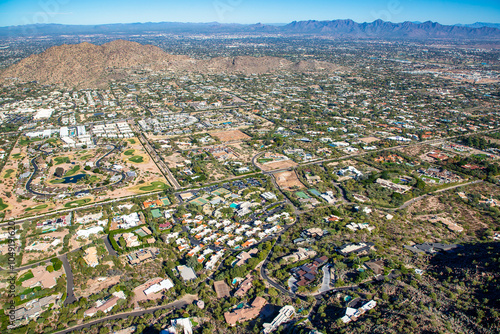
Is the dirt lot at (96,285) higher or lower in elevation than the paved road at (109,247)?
higher

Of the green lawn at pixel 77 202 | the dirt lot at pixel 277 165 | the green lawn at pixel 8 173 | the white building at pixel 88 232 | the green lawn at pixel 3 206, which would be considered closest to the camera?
the white building at pixel 88 232

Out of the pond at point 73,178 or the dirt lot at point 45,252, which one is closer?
the dirt lot at point 45,252

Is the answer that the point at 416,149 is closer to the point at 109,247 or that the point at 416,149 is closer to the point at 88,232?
the point at 109,247

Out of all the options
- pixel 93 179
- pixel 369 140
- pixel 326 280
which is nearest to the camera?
pixel 326 280

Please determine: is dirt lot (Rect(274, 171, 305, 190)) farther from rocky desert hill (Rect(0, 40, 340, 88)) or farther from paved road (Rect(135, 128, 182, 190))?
rocky desert hill (Rect(0, 40, 340, 88))

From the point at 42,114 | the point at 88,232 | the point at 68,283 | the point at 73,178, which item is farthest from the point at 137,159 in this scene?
the point at 42,114

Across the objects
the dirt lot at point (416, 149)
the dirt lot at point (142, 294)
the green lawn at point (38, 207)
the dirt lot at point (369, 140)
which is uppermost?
the dirt lot at point (142, 294)

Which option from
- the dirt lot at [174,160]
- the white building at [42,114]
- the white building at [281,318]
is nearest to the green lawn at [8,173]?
the dirt lot at [174,160]

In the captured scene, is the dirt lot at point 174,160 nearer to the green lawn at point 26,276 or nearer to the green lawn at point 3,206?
the green lawn at point 3,206
